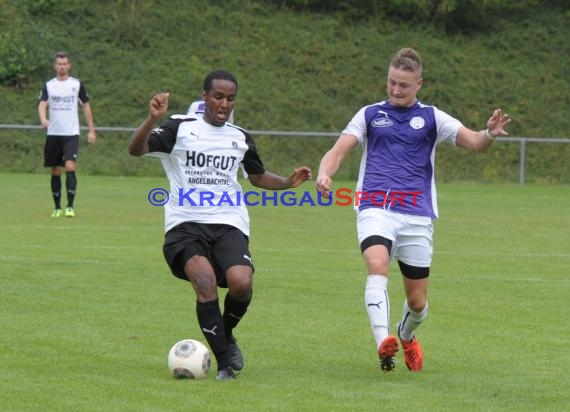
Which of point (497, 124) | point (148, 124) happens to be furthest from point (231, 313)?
point (497, 124)

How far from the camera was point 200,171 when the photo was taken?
25.7ft

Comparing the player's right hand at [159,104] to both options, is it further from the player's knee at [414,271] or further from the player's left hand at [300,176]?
the player's knee at [414,271]

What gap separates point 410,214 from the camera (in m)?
7.98

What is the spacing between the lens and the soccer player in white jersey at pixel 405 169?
795 centimetres

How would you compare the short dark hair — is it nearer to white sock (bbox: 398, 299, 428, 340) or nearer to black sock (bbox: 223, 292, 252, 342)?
black sock (bbox: 223, 292, 252, 342)

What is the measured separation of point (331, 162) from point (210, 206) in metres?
0.79

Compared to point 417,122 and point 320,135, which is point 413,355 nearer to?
point 417,122

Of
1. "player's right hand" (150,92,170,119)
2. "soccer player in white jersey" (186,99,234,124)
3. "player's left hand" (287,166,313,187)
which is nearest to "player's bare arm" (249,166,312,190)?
"player's left hand" (287,166,313,187)

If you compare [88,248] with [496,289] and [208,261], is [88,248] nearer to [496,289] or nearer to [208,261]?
[496,289]

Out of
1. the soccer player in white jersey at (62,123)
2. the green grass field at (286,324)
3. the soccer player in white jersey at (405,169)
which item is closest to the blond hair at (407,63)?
the soccer player in white jersey at (405,169)

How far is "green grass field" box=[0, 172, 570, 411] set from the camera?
6.91 m

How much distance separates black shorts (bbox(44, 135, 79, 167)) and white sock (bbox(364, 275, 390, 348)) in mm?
12021

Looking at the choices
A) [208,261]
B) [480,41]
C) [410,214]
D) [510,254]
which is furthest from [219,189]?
[480,41]

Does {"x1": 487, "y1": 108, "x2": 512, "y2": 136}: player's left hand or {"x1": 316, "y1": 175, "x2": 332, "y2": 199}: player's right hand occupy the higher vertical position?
{"x1": 487, "y1": 108, "x2": 512, "y2": 136}: player's left hand
